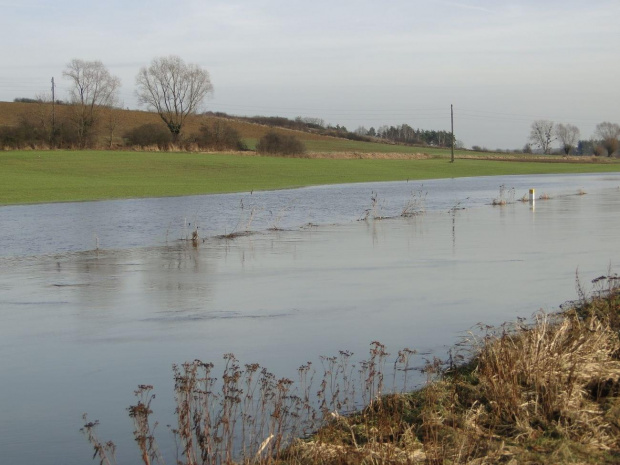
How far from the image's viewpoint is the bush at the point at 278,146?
7753 centimetres

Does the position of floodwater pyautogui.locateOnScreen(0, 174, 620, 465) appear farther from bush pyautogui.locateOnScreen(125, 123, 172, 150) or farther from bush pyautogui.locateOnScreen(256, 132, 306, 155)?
bush pyautogui.locateOnScreen(256, 132, 306, 155)

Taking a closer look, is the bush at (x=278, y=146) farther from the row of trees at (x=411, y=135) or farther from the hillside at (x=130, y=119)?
the row of trees at (x=411, y=135)

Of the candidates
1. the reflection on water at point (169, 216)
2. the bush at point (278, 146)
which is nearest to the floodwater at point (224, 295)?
the reflection on water at point (169, 216)

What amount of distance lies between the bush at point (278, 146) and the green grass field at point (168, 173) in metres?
9.20

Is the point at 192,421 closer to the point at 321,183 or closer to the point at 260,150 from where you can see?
the point at 321,183

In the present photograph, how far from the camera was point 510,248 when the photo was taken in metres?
16.4

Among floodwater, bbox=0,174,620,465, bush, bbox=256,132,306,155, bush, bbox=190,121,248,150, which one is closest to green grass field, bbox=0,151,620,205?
bush, bbox=256,132,306,155

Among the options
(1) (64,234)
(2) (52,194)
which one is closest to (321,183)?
(2) (52,194)

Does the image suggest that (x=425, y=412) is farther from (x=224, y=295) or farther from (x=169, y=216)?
(x=169, y=216)

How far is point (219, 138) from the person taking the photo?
80125 mm

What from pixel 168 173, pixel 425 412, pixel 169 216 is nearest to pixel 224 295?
pixel 425 412

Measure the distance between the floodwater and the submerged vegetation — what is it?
0.39 meters

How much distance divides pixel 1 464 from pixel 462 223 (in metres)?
18.6

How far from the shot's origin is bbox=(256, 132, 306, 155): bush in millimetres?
77525
